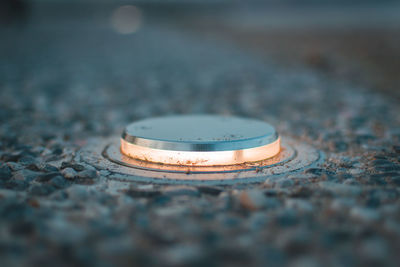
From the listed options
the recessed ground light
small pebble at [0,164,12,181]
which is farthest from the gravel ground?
the recessed ground light

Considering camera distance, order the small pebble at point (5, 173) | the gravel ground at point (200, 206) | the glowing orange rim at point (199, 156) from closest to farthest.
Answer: the gravel ground at point (200, 206), the small pebble at point (5, 173), the glowing orange rim at point (199, 156)

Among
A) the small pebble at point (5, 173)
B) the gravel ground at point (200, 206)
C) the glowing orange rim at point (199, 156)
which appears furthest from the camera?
the glowing orange rim at point (199, 156)

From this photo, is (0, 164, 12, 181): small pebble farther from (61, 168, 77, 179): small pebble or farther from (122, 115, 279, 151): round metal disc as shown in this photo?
(122, 115, 279, 151): round metal disc

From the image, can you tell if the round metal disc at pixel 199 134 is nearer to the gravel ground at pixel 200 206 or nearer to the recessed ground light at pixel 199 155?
the recessed ground light at pixel 199 155

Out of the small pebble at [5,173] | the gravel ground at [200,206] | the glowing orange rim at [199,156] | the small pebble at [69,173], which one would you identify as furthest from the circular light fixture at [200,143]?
the small pebble at [5,173]

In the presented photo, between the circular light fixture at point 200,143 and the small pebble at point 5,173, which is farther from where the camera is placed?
the circular light fixture at point 200,143

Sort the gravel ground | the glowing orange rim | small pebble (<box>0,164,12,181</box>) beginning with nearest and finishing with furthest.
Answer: the gravel ground → small pebble (<box>0,164,12,181</box>) → the glowing orange rim

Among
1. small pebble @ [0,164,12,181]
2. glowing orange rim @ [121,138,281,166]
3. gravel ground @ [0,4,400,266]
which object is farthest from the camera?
glowing orange rim @ [121,138,281,166]

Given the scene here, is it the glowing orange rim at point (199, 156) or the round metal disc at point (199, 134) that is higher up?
the round metal disc at point (199, 134)
